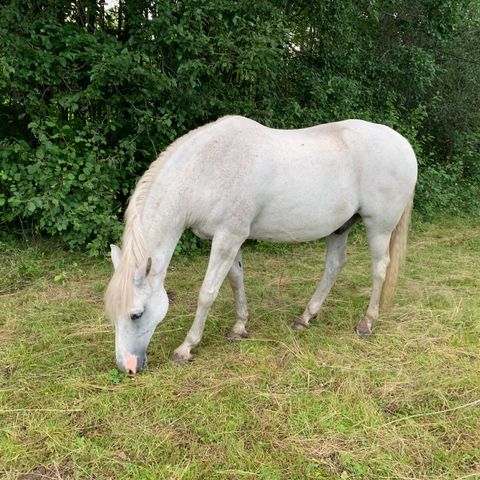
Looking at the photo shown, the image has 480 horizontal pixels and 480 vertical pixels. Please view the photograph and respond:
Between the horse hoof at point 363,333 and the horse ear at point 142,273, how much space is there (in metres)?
1.88

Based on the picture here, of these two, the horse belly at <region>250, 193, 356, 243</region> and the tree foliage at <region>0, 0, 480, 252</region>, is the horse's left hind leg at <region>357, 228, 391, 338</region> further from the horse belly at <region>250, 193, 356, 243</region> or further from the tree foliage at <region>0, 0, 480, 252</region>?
the tree foliage at <region>0, 0, 480, 252</region>

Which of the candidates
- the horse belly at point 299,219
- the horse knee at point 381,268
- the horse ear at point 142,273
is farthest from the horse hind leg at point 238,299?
the horse knee at point 381,268

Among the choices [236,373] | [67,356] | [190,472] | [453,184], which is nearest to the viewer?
[190,472]

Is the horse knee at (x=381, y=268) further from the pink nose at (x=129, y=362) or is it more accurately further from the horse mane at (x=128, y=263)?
the pink nose at (x=129, y=362)

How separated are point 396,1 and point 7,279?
6.93 metres

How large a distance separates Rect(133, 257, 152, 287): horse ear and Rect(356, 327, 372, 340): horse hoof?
1.88m

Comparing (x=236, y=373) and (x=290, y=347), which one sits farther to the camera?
(x=290, y=347)

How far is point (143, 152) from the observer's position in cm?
516

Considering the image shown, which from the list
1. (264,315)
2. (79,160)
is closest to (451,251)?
(264,315)

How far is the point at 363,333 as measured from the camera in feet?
11.7

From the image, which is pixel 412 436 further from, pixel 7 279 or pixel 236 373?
pixel 7 279

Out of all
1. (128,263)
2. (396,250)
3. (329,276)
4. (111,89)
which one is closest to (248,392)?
(128,263)

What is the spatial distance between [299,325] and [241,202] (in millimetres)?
1327

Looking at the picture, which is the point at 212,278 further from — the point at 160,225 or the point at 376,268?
the point at 376,268
